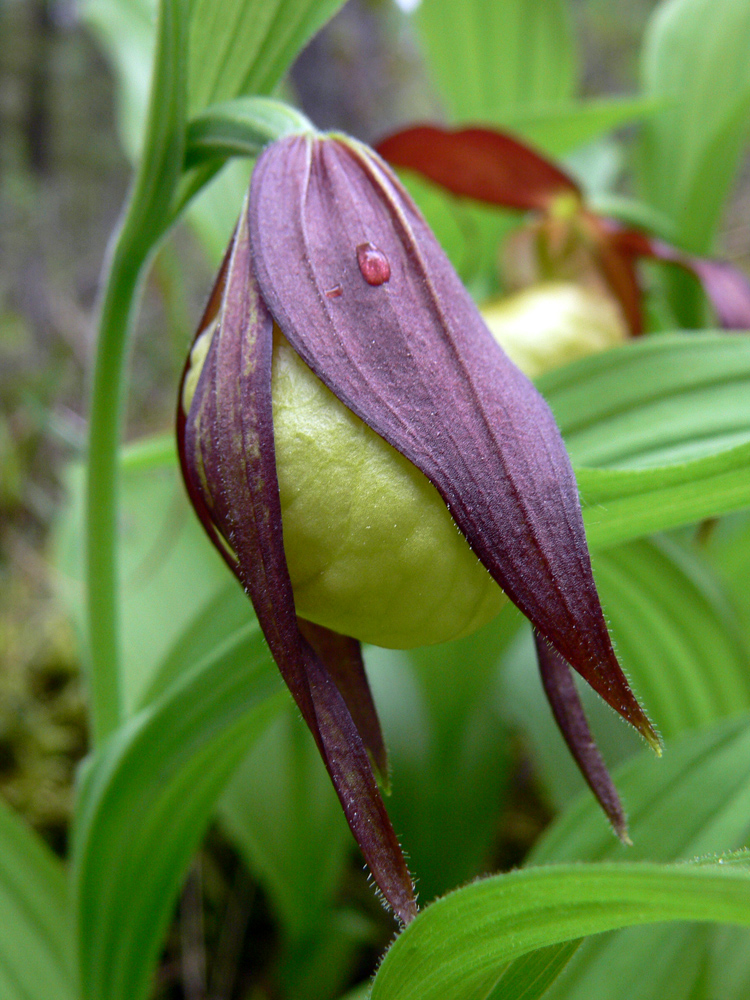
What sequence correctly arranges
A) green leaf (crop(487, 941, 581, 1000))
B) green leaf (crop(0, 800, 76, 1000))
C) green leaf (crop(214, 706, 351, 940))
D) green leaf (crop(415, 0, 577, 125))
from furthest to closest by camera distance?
1. green leaf (crop(415, 0, 577, 125))
2. green leaf (crop(214, 706, 351, 940))
3. green leaf (crop(0, 800, 76, 1000))
4. green leaf (crop(487, 941, 581, 1000))

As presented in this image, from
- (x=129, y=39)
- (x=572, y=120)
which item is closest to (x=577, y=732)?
(x=572, y=120)

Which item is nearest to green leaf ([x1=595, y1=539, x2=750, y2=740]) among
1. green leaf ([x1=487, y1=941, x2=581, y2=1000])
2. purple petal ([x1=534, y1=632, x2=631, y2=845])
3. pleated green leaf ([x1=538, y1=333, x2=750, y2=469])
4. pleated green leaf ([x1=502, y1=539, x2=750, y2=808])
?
pleated green leaf ([x1=502, y1=539, x2=750, y2=808])

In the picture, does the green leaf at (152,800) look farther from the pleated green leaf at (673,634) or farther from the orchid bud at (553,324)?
the orchid bud at (553,324)

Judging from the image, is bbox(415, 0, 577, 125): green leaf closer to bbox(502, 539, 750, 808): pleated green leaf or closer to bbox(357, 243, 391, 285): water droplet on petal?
bbox(502, 539, 750, 808): pleated green leaf

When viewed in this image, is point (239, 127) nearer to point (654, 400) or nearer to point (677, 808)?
point (654, 400)

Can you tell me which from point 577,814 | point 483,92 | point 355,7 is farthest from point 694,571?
point 355,7

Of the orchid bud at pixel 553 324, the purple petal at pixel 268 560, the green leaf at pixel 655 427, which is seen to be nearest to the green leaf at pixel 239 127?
the purple petal at pixel 268 560

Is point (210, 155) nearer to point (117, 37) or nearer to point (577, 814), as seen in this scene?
point (577, 814)
